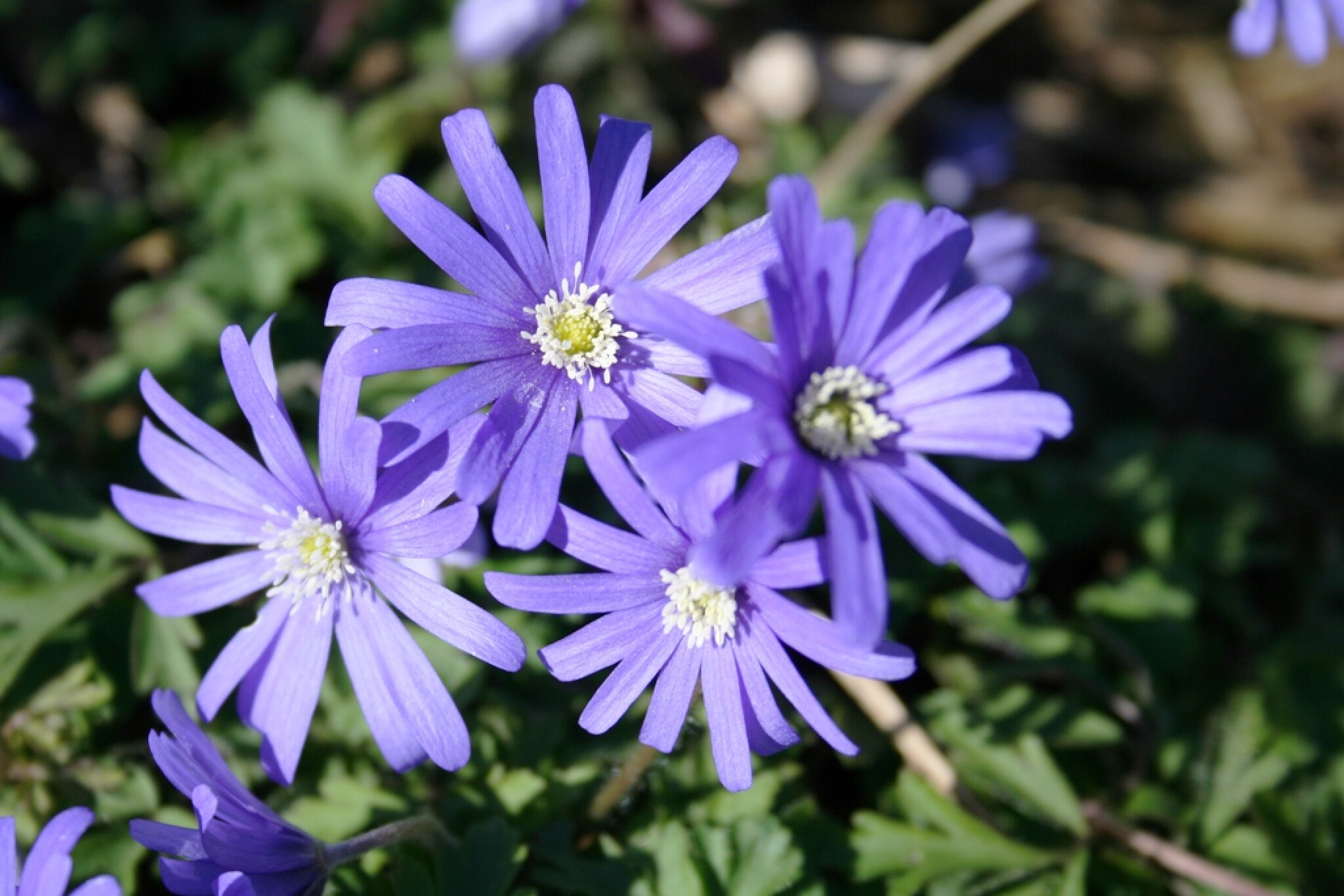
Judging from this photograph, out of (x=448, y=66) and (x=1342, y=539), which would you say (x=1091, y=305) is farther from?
(x=448, y=66)

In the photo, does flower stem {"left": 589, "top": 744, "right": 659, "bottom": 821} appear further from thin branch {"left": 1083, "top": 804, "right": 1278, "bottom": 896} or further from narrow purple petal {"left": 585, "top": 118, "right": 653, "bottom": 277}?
thin branch {"left": 1083, "top": 804, "right": 1278, "bottom": 896}

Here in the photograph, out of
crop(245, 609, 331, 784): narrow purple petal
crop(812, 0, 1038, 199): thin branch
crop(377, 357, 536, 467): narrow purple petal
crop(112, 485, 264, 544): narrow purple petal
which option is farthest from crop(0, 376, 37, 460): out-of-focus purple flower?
crop(812, 0, 1038, 199): thin branch

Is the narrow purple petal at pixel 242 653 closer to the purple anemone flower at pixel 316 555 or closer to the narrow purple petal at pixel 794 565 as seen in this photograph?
the purple anemone flower at pixel 316 555

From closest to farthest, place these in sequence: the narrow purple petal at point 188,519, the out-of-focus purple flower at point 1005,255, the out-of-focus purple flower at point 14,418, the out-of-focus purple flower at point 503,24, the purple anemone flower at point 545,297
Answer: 1. the purple anemone flower at point 545,297
2. the narrow purple petal at point 188,519
3. the out-of-focus purple flower at point 14,418
4. the out-of-focus purple flower at point 1005,255
5. the out-of-focus purple flower at point 503,24

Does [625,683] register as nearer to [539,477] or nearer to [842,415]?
[539,477]

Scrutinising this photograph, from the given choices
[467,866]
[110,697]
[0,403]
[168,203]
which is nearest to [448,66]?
[168,203]

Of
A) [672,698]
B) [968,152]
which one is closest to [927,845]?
[672,698]

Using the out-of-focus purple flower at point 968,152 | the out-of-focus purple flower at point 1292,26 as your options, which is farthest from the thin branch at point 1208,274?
the out-of-focus purple flower at point 1292,26
